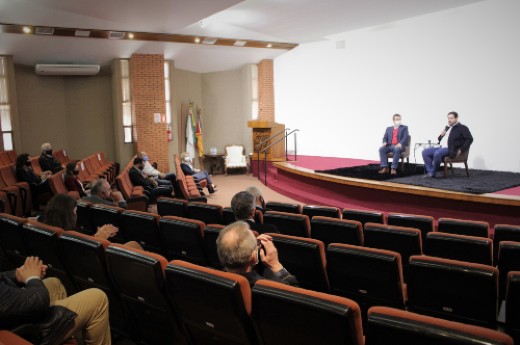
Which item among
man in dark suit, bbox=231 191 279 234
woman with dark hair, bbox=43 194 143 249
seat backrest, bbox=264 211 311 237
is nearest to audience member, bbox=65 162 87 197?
woman with dark hair, bbox=43 194 143 249

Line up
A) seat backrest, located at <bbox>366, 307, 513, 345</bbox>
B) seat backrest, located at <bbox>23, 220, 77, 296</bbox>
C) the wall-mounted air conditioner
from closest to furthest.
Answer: seat backrest, located at <bbox>366, 307, 513, 345</bbox>
seat backrest, located at <bbox>23, 220, 77, 296</bbox>
the wall-mounted air conditioner

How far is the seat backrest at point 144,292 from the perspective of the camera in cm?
205

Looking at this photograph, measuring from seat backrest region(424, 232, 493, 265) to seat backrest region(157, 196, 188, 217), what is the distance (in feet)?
8.16

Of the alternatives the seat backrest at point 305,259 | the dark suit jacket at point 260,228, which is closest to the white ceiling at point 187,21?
the dark suit jacket at point 260,228

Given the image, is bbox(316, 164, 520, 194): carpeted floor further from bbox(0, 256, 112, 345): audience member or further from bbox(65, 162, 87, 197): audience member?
bbox(0, 256, 112, 345): audience member

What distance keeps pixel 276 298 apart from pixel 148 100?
991 cm

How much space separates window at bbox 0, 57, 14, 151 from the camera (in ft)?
32.6

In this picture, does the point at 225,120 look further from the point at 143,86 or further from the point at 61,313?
the point at 61,313

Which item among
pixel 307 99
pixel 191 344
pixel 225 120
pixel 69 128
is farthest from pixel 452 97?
pixel 69 128

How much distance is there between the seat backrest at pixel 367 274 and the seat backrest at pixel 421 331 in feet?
2.71

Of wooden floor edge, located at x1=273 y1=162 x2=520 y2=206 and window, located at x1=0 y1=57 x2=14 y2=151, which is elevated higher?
window, located at x1=0 y1=57 x2=14 y2=151

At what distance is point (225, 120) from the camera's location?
43.9 feet

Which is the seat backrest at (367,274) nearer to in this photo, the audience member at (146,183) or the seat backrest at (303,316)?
the seat backrest at (303,316)

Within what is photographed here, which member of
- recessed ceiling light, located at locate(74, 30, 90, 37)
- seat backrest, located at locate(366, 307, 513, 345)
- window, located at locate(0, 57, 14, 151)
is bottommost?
seat backrest, located at locate(366, 307, 513, 345)
